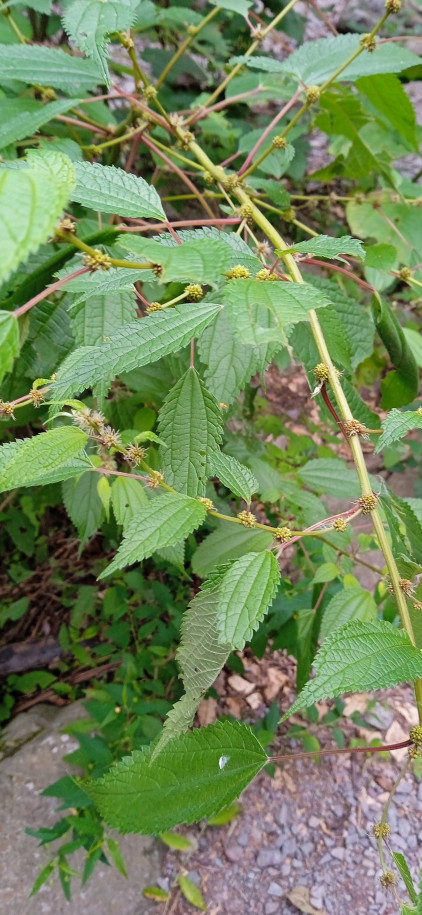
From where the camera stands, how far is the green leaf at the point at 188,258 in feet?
1.49

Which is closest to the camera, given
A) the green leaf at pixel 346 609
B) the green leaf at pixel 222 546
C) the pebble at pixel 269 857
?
the green leaf at pixel 346 609

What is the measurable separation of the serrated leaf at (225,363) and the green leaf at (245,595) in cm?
27

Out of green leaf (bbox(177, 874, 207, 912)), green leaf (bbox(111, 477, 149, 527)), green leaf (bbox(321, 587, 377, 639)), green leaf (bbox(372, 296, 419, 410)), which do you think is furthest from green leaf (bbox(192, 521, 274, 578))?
green leaf (bbox(177, 874, 207, 912))

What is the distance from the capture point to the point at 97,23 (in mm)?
846

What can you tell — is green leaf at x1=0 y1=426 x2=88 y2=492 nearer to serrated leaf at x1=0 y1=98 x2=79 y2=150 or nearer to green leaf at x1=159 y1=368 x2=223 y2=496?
green leaf at x1=159 y1=368 x2=223 y2=496

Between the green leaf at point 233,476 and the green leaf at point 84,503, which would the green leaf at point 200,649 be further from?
the green leaf at point 84,503

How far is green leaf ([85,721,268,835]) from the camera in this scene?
0.62 metres

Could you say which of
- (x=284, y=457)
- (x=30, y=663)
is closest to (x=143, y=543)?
(x=284, y=457)

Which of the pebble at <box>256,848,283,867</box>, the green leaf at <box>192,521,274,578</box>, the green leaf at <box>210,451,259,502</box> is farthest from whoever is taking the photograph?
the pebble at <box>256,848,283,867</box>

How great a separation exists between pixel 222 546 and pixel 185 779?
1.58ft

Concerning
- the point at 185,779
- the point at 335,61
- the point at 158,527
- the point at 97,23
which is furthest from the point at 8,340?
the point at 335,61

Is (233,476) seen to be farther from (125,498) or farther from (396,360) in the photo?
(396,360)

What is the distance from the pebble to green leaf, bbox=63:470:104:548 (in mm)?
1254

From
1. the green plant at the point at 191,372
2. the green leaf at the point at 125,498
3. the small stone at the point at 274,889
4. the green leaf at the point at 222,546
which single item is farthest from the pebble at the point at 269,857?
the green leaf at the point at 125,498
